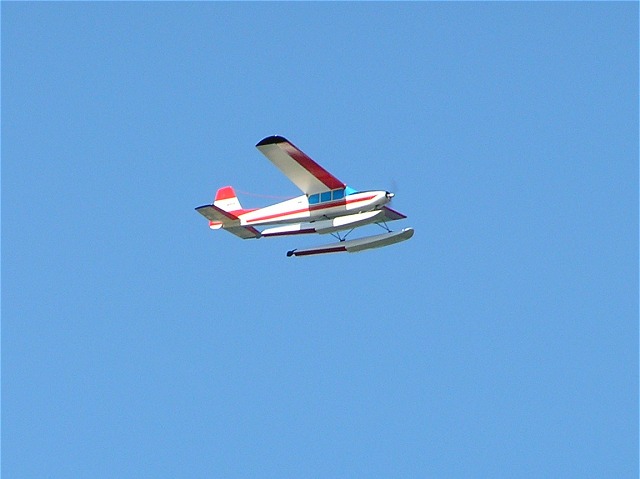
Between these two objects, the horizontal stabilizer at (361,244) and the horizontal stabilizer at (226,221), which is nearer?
the horizontal stabilizer at (361,244)

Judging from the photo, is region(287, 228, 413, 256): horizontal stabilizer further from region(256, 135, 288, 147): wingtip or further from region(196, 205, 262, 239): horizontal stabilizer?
region(256, 135, 288, 147): wingtip

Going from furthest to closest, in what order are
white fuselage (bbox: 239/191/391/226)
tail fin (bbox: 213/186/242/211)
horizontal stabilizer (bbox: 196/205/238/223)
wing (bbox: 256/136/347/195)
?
1. tail fin (bbox: 213/186/242/211)
2. horizontal stabilizer (bbox: 196/205/238/223)
3. white fuselage (bbox: 239/191/391/226)
4. wing (bbox: 256/136/347/195)

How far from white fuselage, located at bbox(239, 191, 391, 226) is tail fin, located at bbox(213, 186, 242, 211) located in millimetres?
1207

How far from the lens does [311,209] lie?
1556 inches

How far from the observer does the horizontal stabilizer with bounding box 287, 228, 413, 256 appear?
39.0 m

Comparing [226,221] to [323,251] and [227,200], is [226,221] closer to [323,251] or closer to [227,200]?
[227,200]

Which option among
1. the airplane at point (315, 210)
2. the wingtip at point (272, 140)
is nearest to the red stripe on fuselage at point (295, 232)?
the airplane at point (315, 210)

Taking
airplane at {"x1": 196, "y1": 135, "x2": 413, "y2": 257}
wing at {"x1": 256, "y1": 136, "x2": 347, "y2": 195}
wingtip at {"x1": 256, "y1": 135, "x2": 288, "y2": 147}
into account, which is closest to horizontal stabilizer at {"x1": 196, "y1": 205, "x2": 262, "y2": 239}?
airplane at {"x1": 196, "y1": 135, "x2": 413, "y2": 257}

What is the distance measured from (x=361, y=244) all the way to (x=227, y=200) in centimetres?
505

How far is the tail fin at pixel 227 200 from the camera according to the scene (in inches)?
1660

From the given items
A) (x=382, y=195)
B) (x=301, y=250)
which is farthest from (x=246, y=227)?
(x=382, y=195)

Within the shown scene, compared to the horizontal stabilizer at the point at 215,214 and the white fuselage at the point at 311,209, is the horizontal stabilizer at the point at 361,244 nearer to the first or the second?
the white fuselage at the point at 311,209

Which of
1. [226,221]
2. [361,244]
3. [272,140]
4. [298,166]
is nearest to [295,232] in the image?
[361,244]

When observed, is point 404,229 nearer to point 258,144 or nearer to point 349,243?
point 349,243
